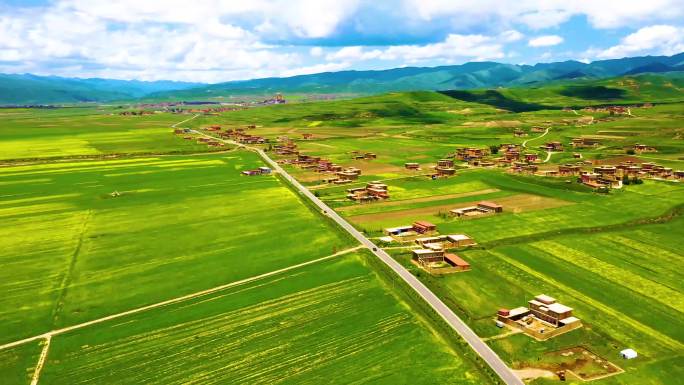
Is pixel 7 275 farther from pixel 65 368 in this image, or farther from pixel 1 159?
pixel 1 159

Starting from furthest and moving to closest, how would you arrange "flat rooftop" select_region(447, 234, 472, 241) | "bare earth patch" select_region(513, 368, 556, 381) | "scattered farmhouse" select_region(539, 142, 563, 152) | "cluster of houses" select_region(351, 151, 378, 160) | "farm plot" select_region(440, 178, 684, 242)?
"scattered farmhouse" select_region(539, 142, 563, 152)
"cluster of houses" select_region(351, 151, 378, 160)
"farm plot" select_region(440, 178, 684, 242)
"flat rooftop" select_region(447, 234, 472, 241)
"bare earth patch" select_region(513, 368, 556, 381)

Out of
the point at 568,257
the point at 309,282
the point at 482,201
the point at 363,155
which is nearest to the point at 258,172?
the point at 363,155

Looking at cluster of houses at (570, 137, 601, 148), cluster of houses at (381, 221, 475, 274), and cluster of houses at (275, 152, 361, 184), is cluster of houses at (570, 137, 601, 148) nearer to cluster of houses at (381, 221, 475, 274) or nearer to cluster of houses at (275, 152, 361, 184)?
cluster of houses at (275, 152, 361, 184)

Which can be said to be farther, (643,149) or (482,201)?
(643,149)

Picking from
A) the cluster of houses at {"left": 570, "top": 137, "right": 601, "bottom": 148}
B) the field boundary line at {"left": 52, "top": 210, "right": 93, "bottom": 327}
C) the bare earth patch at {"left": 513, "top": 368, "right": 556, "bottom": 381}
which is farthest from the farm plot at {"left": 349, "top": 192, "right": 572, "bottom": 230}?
the cluster of houses at {"left": 570, "top": 137, "right": 601, "bottom": 148}

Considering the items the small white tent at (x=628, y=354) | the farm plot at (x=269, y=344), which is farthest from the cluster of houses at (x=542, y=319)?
the farm plot at (x=269, y=344)

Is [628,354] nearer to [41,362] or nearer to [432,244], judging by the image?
[432,244]
